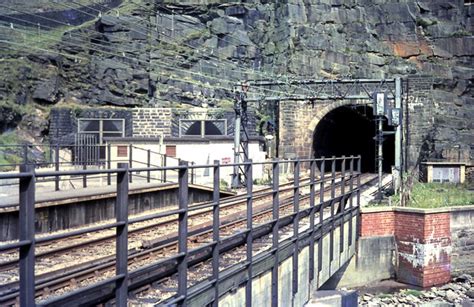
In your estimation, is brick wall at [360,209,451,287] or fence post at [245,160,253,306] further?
brick wall at [360,209,451,287]

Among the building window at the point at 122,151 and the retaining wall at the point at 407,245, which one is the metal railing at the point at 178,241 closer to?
the retaining wall at the point at 407,245

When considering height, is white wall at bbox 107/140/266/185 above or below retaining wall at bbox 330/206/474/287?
above

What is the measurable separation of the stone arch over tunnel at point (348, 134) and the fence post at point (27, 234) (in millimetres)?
32035

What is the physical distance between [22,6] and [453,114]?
51.6 m

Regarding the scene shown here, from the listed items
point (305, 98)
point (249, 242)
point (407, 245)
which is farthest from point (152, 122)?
point (249, 242)

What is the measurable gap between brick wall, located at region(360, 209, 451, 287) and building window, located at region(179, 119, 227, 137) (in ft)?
57.3

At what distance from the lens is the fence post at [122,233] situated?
4.24 m

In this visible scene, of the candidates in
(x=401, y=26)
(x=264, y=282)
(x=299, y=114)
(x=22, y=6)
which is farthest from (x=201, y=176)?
(x=22, y=6)

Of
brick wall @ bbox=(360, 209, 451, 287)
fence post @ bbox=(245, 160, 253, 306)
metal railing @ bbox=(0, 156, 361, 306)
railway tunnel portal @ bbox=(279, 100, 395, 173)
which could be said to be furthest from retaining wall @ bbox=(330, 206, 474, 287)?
railway tunnel portal @ bbox=(279, 100, 395, 173)

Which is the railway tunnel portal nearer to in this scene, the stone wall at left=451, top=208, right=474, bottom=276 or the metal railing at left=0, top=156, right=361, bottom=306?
the stone wall at left=451, top=208, right=474, bottom=276

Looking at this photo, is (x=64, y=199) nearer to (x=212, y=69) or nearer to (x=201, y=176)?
(x=201, y=176)

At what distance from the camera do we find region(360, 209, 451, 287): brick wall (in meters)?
18.7

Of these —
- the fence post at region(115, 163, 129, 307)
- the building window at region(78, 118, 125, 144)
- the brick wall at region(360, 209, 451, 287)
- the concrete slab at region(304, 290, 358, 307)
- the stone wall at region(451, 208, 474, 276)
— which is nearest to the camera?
the fence post at region(115, 163, 129, 307)

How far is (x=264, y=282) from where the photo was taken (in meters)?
8.06
